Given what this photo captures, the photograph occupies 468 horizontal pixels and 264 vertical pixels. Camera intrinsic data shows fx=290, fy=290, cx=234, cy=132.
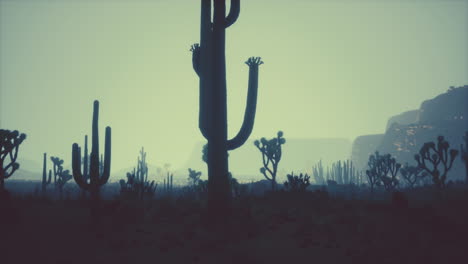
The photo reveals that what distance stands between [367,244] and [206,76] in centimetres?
472

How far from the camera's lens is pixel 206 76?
658 centimetres

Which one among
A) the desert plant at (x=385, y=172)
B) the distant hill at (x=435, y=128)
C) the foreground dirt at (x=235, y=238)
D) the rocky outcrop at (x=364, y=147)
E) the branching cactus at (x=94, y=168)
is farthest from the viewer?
the rocky outcrop at (x=364, y=147)

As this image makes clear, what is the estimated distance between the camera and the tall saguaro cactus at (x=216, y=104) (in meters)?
6.38

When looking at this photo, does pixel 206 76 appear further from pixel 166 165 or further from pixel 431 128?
pixel 166 165

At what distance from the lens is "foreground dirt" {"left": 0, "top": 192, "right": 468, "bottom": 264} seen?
4.74 metres

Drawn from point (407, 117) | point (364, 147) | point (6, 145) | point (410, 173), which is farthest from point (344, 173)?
point (407, 117)

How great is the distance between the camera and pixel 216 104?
6.66 meters

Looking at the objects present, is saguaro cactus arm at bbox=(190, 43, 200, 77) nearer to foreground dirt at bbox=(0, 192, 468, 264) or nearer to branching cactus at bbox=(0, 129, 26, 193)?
foreground dirt at bbox=(0, 192, 468, 264)

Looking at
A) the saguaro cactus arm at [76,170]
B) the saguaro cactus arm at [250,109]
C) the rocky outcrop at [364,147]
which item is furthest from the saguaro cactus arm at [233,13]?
the rocky outcrop at [364,147]

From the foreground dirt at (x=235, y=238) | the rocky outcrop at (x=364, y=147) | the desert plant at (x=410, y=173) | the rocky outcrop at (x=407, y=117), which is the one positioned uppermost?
the rocky outcrop at (x=407, y=117)

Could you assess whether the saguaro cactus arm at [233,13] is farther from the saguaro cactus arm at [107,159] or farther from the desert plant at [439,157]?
the desert plant at [439,157]

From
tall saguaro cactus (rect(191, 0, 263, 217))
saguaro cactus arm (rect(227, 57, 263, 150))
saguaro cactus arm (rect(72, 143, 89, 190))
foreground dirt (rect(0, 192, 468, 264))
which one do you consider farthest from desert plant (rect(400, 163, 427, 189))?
saguaro cactus arm (rect(72, 143, 89, 190))

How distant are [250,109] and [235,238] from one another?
3088mm

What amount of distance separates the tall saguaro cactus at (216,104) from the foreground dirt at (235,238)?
808mm
